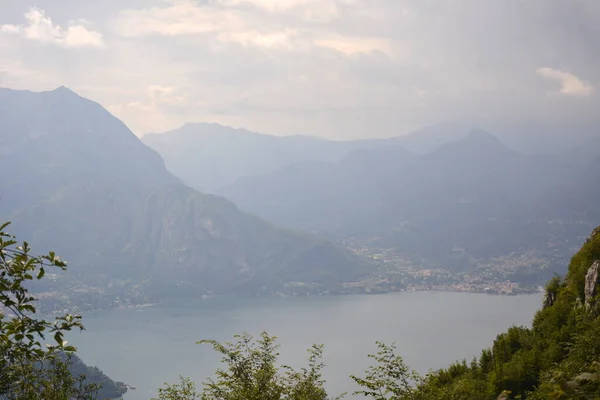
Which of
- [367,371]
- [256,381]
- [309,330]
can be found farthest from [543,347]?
[309,330]

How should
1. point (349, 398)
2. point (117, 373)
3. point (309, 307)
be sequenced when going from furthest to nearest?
point (309, 307) < point (117, 373) < point (349, 398)

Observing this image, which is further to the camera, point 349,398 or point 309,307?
point 309,307

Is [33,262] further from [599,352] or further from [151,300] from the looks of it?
[151,300]

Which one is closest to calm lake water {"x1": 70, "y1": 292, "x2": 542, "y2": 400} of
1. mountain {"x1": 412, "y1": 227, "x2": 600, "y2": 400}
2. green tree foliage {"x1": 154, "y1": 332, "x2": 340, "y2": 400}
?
mountain {"x1": 412, "y1": 227, "x2": 600, "y2": 400}

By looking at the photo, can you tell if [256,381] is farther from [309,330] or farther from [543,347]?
[309,330]

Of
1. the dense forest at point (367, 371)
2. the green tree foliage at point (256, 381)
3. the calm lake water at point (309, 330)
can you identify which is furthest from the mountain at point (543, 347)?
the calm lake water at point (309, 330)

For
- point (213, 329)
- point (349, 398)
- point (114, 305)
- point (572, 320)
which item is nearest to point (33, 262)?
point (572, 320)
